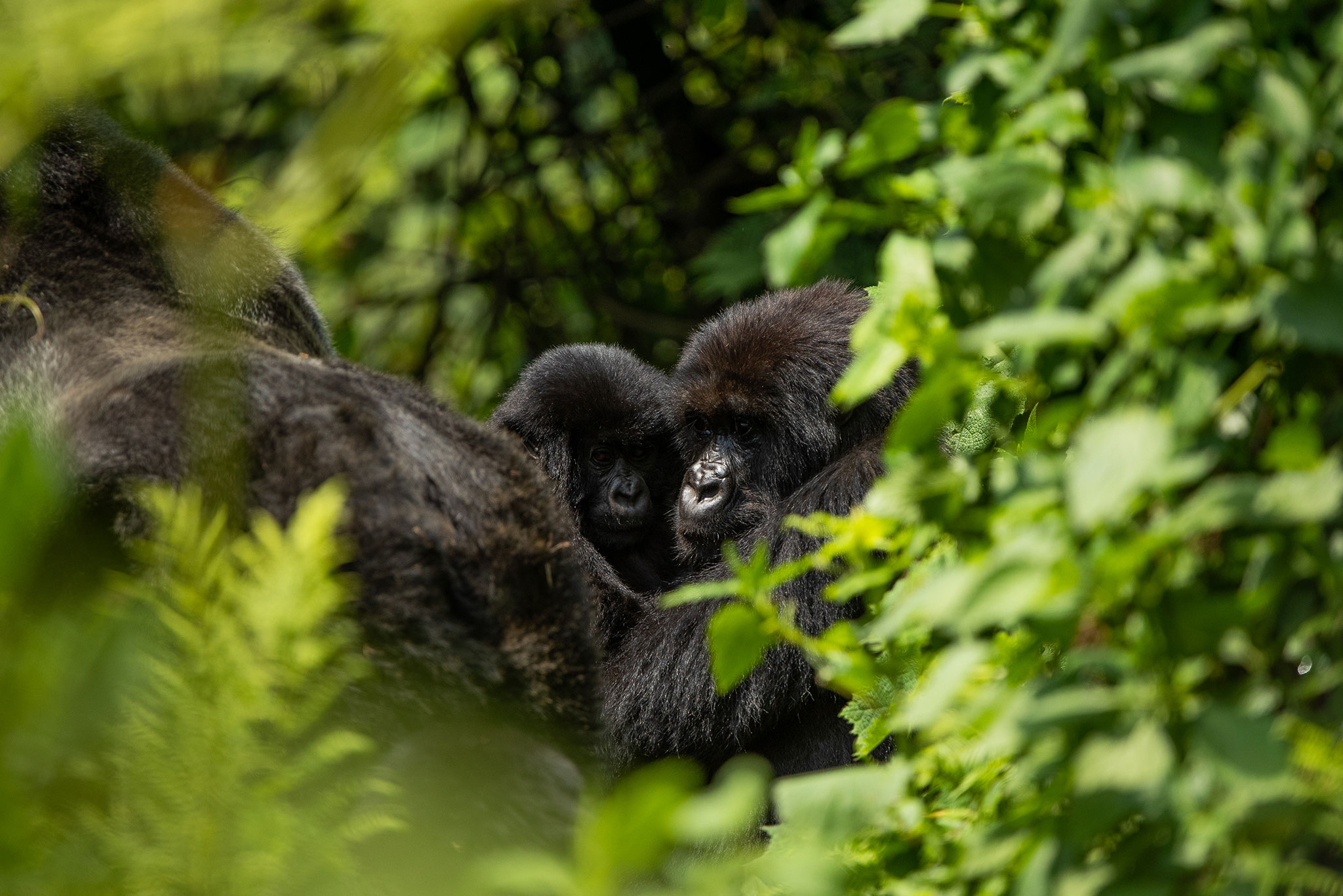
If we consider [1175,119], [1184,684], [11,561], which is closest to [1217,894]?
[1184,684]

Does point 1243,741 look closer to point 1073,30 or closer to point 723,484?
point 1073,30

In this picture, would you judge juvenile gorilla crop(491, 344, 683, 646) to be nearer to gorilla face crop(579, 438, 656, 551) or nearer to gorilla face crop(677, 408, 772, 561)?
gorilla face crop(579, 438, 656, 551)

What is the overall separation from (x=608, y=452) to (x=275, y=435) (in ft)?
5.79

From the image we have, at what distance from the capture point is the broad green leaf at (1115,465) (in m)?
0.85

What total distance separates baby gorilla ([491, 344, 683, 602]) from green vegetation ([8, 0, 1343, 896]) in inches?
63.6

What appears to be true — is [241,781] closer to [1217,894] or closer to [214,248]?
[1217,894]

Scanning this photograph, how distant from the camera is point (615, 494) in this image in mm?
3004

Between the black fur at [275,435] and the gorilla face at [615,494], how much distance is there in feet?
4.22

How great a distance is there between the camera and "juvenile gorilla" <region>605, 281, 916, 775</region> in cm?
244

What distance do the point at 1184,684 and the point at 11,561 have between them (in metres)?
0.84

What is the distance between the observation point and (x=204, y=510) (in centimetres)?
127

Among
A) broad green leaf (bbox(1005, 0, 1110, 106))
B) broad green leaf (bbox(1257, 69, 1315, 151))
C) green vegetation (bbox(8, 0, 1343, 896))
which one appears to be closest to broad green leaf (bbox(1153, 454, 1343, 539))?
green vegetation (bbox(8, 0, 1343, 896))

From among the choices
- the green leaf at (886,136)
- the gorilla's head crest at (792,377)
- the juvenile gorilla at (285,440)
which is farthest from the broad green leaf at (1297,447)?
the gorilla's head crest at (792,377)

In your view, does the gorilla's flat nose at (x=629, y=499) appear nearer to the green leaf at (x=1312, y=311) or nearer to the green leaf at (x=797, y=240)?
the green leaf at (x=797, y=240)
